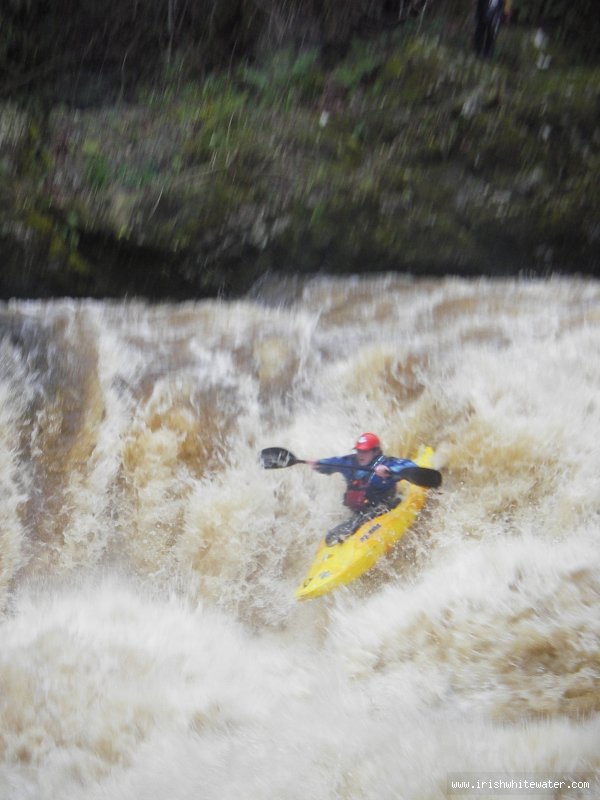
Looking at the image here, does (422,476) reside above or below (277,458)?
above

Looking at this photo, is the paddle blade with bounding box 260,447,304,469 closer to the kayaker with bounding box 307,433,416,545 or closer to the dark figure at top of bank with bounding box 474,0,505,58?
the kayaker with bounding box 307,433,416,545

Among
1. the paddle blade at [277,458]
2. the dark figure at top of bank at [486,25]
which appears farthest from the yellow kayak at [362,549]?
the dark figure at top of bank at [486,25]

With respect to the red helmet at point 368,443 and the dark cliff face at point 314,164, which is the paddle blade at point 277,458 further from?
the dark cliff face at point 314,164

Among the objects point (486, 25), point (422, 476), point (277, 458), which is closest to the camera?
point (422, 476)

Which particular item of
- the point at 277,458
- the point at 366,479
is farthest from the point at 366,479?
the point at 277,458

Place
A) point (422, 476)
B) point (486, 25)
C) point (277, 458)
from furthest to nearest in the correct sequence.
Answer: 1. point (486, 25)
2. point (277, 458)
3. point (422, 476)

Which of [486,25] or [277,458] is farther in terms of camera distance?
[486,25]

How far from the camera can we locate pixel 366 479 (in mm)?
2668

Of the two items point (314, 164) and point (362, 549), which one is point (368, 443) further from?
point (314, 164)

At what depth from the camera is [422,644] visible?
91.9 inches

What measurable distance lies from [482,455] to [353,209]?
1.90 m

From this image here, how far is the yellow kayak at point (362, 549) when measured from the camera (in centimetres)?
260

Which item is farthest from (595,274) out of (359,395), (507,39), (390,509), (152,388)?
(152,388)

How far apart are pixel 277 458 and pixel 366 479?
383 mm
